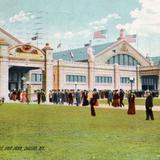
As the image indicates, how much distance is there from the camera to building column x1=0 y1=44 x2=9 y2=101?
4916cm

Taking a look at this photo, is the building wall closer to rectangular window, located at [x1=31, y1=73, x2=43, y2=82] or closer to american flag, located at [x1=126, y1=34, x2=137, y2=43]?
rectangular window, located at [x1=31, y1=73, x2=43, y2=82]

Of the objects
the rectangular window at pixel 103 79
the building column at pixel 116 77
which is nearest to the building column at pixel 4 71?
the rectangular window at pixel 103 79

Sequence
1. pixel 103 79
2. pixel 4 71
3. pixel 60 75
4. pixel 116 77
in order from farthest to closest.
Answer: pixel 116 77
pixel 103 79
pixel 60 75
pixel 4 71

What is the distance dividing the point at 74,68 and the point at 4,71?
44.6 ft

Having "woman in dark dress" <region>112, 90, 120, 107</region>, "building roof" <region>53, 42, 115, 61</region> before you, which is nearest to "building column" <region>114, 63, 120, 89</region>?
"building roof" <region>53, 42, 115, 61</region>

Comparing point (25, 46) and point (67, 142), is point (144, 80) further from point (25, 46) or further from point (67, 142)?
point (67, 142)

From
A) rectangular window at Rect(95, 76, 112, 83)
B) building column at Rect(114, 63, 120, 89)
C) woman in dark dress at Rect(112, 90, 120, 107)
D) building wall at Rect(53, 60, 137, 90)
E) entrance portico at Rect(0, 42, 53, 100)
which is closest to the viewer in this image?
woman in dark dress at Rect(112, 90, 120, 107)

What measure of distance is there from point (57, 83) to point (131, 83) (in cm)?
1308

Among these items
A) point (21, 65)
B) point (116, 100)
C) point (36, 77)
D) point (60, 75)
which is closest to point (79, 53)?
point (36, 77)

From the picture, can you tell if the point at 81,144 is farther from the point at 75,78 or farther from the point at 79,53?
the point at 79,53

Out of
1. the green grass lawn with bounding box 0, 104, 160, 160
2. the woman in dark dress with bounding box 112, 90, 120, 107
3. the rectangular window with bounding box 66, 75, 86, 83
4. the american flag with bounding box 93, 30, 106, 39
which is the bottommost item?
the green grass lawn with bounding box 0, 104, 160, 160

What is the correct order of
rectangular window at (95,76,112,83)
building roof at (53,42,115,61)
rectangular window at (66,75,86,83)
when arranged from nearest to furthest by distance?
rectangular window at (66,75,86,83), rectangular window at (95,76,112,83), building roof at (53,42,115,61)

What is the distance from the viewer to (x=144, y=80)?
73.6 metres

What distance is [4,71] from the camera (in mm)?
49656
